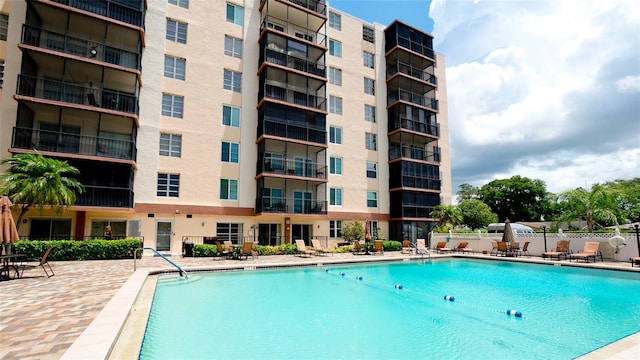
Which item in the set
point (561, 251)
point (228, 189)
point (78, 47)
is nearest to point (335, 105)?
point (228, 189)

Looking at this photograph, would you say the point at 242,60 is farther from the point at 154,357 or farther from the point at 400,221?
the point at 154,357

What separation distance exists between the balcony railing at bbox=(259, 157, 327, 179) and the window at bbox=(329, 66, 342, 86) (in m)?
7.52

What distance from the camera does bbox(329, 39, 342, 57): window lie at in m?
28.3

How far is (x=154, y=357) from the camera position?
5.55 metres

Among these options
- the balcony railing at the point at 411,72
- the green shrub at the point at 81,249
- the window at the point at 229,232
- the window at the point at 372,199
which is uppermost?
the balcony railing at the point at 411,72

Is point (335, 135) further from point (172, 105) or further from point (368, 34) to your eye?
point (172, 105)

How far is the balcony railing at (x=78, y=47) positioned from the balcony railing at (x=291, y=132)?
8.25 metres

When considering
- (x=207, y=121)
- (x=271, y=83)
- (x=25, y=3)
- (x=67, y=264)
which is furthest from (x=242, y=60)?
(x=67, y=264)

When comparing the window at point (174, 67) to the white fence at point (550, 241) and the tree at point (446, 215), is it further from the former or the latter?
the white fence at point (550, 241)

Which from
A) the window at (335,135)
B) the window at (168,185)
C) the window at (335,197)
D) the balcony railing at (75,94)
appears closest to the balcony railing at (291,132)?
the window at (335,135)

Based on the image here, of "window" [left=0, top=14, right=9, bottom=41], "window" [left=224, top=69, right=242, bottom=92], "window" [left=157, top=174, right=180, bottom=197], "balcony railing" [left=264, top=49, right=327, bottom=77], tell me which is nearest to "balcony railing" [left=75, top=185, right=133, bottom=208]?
"window" [left=157, top=174, right=180, bottom=197]

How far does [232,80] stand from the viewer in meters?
23.6

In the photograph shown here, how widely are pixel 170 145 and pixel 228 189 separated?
Answer: 451cm

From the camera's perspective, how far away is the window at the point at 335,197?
86.8 ft
